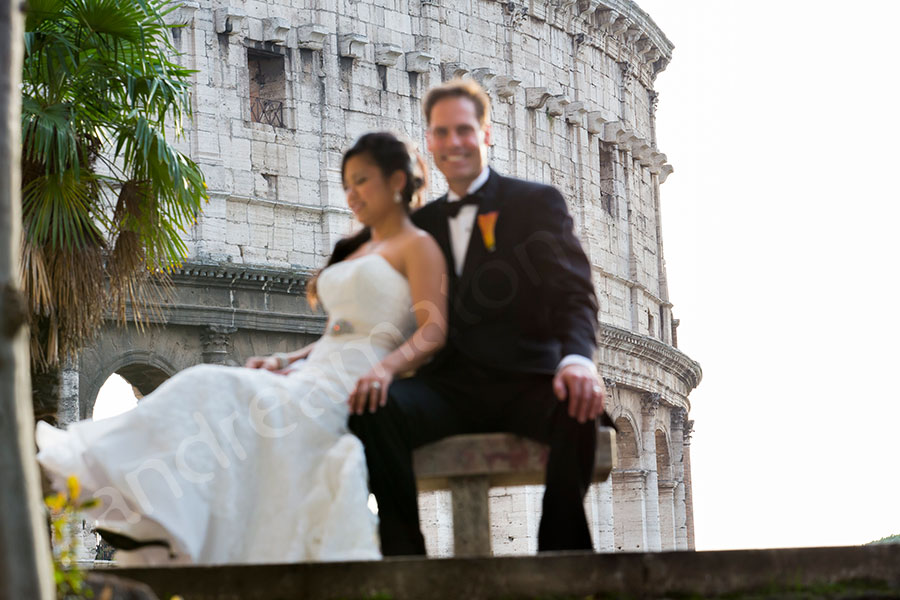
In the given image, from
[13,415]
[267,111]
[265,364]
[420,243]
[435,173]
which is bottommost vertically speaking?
A: [13,415]

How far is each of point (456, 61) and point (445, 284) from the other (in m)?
22.2

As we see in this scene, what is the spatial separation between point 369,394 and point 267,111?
19759 mm

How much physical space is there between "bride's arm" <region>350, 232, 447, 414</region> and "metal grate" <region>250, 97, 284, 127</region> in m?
19.0

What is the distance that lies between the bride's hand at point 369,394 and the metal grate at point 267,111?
1939 centimetres

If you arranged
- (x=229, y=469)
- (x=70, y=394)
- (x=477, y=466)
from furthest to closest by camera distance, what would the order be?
(x=70, y=394)
(x=477, y=466)
(x=229, y=469)

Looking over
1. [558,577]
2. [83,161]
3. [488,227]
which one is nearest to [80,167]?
[83,161]

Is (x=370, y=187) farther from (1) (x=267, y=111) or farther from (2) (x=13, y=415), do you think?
(1) (x=267, y=111)

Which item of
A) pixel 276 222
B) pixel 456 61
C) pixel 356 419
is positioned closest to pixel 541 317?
pixel 356 419

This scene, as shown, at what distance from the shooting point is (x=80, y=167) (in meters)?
13.6

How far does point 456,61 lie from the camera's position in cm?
2781

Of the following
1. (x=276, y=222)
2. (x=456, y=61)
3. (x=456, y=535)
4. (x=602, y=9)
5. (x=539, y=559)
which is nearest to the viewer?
(x=539, y=559)

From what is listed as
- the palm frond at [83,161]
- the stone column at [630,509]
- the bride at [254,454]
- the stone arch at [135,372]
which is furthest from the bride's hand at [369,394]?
the stone column at [630,509]

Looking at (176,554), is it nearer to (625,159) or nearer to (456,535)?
(456,535)

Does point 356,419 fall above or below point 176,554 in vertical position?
above
